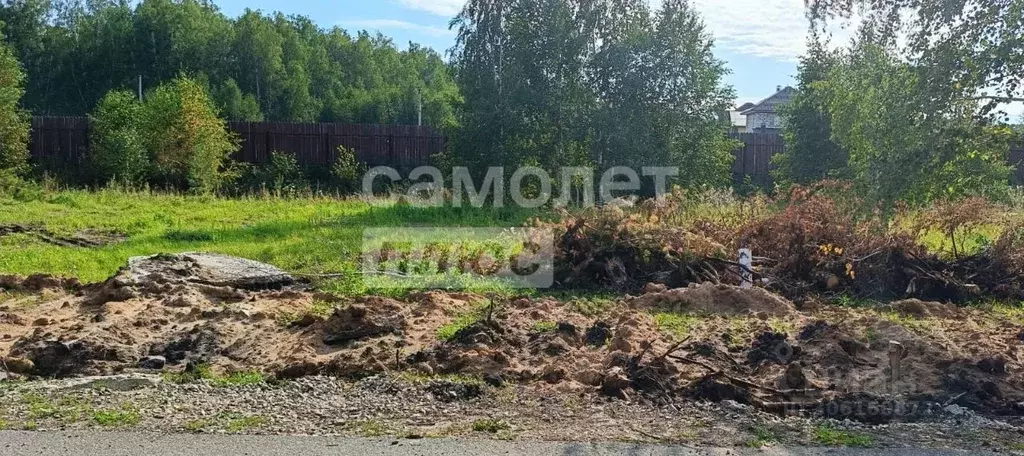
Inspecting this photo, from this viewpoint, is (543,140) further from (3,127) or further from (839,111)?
(3,127)

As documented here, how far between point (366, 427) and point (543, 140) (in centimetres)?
1527

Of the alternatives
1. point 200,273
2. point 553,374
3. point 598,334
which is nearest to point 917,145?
point 598,334

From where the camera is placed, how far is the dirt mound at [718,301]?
7848mm

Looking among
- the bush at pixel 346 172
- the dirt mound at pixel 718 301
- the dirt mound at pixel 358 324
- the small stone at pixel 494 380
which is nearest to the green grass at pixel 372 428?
the small stone at pixel 494 380

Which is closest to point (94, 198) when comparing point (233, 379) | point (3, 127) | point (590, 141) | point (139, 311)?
point (3, 127)

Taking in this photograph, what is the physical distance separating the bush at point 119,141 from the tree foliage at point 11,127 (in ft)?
6.12

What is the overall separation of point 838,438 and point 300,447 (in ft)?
9.47

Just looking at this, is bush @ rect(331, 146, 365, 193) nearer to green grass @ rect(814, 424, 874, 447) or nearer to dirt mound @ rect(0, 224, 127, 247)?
dirt mound @ rect(0, 224, 127, 247)

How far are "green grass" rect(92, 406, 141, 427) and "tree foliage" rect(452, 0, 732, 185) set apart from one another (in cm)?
1477

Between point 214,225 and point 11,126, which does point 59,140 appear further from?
point 214,225

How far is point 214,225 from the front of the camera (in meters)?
15.1

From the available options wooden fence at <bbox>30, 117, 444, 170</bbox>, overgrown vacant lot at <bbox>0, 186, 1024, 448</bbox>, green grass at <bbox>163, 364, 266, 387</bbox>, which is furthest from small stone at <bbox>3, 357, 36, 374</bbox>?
wooden fence at <bbox>30, 117, 444, 170</bbox>

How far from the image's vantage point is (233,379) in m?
5.71

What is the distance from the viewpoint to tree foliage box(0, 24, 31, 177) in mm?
23125
